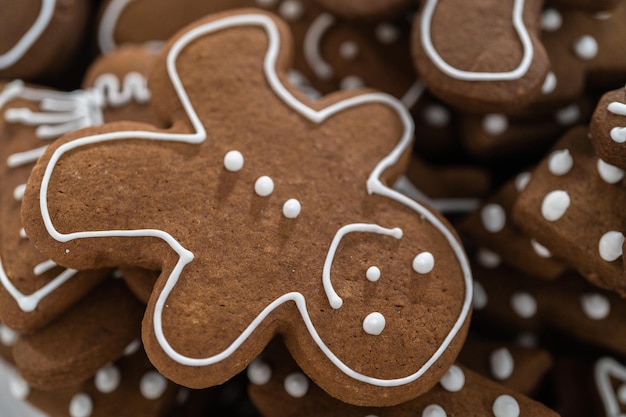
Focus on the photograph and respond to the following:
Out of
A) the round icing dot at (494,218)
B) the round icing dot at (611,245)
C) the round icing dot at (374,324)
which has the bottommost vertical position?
the round icing dot at (494,218)

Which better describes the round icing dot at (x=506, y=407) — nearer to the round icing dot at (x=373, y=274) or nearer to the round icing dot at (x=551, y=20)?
the round icing dot at (x=373, y=274)

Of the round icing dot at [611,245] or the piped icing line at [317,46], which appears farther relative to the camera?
the piped icing line at [317,46]

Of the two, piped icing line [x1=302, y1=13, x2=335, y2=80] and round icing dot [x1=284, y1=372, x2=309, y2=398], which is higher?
piped icing line [x1=302, y1=13, x2=335, y2=80]

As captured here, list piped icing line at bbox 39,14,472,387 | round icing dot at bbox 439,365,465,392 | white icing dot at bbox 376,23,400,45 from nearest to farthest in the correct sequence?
piped icing line at bbox 39,14,472,387, round icing dot at bbox 439,365,465,392, white icing dot at bbox 376,23,400,45

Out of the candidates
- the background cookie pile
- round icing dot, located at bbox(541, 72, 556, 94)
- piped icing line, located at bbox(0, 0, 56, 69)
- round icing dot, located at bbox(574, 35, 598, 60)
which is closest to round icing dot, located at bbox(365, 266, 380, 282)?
the background cookie pile

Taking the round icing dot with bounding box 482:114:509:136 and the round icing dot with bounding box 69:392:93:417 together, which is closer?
the round icing dot with bounding box 69:392:93:417

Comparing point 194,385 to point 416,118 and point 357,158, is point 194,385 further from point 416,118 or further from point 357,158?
point 416,118

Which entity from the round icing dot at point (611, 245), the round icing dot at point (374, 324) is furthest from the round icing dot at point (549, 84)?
the round icing dot at point (374, 324)

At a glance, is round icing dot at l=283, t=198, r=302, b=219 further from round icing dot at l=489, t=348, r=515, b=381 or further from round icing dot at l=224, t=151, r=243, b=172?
round icing dot at l=489, t=348, r=515, b=381
